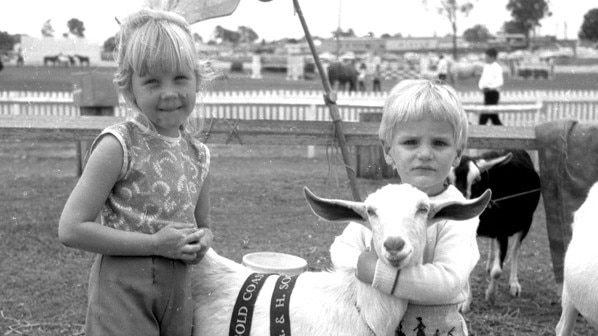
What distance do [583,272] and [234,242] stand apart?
3.37 m

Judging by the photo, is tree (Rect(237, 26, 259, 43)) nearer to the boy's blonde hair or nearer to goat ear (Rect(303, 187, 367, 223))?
the boy's blonde hair

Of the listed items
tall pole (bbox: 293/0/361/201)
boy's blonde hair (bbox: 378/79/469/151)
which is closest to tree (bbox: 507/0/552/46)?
tall pole (bbox: 293/0/361/201)

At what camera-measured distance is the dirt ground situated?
4.48 m

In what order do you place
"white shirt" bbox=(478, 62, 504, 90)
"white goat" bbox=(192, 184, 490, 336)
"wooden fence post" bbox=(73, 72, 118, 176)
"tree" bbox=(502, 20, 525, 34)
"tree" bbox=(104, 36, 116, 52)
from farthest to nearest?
1. "tree" bbox=(502, 20, 525, 34)
2. "white shirt" bbox=(478, 62, 504, 90)
3. "wooden fence post" bbox=(73, 72, 118, 176)
4. "tree" bbox=(104, 36, 116, 52)
5. "white goat" bbox=(192, 184, 490, 336)

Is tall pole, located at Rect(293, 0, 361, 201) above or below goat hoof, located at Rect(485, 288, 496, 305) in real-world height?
above

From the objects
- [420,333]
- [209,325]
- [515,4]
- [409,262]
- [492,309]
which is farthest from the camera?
[515,4]

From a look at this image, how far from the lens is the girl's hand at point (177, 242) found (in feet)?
6.93

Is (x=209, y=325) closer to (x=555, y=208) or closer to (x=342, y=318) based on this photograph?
(x=342, y=318)

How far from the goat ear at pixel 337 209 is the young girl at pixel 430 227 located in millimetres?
117

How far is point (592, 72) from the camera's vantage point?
3481cm

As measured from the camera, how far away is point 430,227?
7.27 ft

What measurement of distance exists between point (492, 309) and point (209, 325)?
2.99 meters

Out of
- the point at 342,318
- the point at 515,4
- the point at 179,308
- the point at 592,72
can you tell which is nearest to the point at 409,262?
the point at 342,318

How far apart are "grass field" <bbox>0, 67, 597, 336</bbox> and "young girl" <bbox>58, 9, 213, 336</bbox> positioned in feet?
7.02
